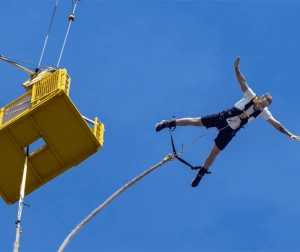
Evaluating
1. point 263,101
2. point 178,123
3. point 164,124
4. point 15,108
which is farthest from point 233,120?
point 15,108

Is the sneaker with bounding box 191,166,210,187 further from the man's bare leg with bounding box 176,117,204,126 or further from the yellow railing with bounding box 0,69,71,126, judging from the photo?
the yellow railing with bounding box 0,69,71,126

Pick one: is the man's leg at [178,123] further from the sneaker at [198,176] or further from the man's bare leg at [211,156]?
the sneaker at [198,176]

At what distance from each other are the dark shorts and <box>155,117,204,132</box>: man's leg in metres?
0.17

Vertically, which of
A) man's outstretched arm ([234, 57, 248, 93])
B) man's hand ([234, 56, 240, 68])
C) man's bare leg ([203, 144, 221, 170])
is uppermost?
man's hand ([234, 56, 240, 68])

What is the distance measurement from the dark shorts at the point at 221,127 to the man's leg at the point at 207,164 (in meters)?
0.21

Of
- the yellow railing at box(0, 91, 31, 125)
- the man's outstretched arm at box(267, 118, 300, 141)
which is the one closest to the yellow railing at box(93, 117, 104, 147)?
the yellow railing at box(0, 91, 31, 125)

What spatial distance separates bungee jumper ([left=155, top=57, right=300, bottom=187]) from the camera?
23.8 m

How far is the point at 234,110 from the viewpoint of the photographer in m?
24.1

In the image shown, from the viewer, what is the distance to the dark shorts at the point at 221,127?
958 inches

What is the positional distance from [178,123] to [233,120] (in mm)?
1307

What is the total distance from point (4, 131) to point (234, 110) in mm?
5382

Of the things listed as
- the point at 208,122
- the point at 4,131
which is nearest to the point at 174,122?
the point at 208,122

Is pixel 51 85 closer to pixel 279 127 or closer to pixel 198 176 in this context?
pixel 198 176

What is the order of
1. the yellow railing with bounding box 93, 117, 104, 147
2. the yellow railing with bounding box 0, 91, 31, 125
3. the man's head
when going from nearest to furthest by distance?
the man's head
the yellow railing with bounding box 0, 91, 31, 125
the yellow railing with bounding box 93, 117, 104, 147
